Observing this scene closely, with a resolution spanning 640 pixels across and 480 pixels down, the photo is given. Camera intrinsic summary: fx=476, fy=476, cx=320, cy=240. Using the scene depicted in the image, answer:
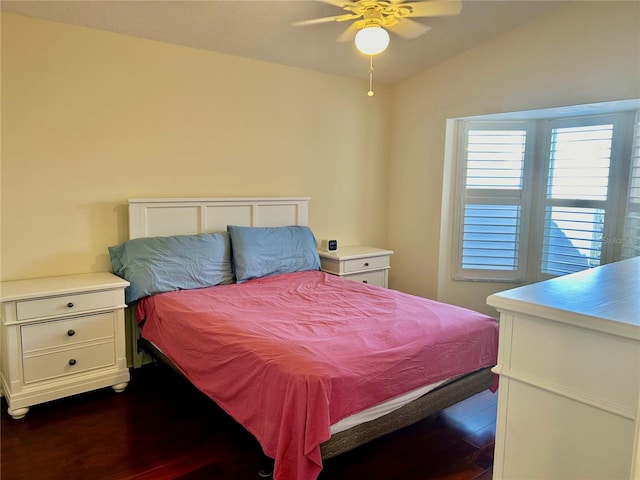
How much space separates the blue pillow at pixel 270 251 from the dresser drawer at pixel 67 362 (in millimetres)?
978

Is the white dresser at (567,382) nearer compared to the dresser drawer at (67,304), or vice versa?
the white dresser at (567,382)

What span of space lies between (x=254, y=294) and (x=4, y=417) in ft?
5.03

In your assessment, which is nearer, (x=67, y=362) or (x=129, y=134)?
(x=67, y=362)

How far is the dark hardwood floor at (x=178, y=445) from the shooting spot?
2193mm

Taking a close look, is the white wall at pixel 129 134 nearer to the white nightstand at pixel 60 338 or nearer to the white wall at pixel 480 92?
the white nightstand at pixel 60 338

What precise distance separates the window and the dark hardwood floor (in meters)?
1.64

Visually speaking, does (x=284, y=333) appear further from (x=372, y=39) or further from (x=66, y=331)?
(x=372, y=39)

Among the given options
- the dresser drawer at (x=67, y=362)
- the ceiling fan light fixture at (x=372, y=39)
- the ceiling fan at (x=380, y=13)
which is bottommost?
the dresser drawer at (x=67, y=362)

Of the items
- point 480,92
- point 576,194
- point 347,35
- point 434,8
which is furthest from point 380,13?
point 576,194

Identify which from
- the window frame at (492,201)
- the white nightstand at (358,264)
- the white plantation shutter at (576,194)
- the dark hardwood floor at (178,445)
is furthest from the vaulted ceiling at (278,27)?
the dark hardwood floor at (178,445)

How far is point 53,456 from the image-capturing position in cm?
229

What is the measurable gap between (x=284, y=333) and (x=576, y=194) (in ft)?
9.27

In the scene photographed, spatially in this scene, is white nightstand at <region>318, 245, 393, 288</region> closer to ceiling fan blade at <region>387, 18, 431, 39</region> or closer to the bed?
the bed

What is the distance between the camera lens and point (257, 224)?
12.7 ft
